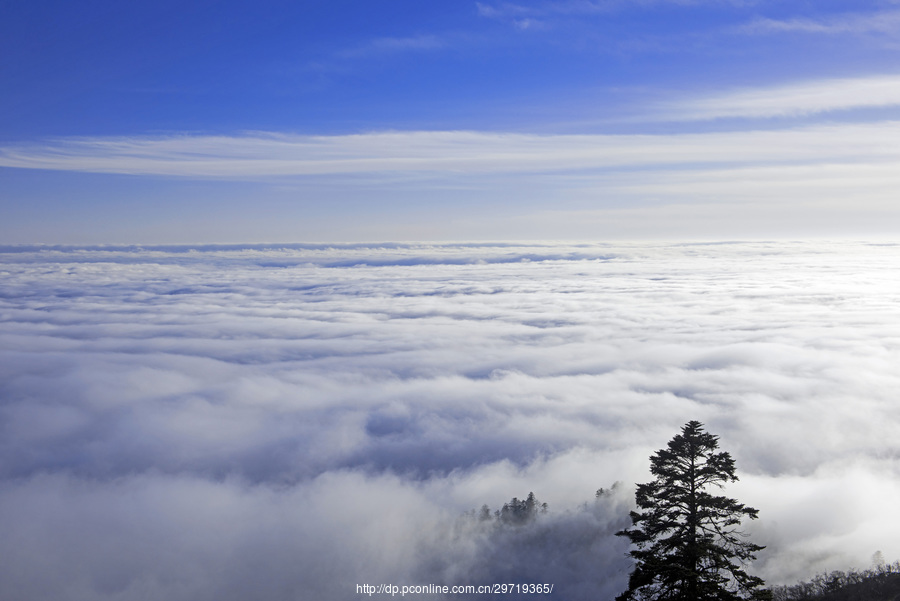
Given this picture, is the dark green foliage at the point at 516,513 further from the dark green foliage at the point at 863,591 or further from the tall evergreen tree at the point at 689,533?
the tall evergreen tree at the point at 689,533

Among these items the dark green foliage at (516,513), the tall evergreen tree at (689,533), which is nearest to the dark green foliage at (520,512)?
the dark green foliage at (516,513)

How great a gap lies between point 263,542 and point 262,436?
63679 mm

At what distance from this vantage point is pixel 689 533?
14656mm

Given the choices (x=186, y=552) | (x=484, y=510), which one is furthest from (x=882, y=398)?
(x=186, y=552)

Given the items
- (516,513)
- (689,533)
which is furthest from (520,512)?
(689,533)

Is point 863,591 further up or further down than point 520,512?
further up

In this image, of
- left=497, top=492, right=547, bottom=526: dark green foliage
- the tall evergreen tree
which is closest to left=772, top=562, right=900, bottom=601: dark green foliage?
the tall evergreen tree

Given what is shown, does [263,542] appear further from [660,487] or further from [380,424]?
[660,487]

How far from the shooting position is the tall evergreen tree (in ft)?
45.8

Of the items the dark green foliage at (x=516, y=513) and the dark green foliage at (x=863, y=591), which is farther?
the dark green foliage at (x=516, y=513)

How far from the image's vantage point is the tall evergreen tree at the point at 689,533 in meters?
14.0

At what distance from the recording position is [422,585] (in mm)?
71750

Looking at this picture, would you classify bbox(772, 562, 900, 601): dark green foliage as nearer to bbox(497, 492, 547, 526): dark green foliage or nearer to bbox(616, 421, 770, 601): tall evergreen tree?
bbox(616, 421, 770, 601): tall evergreen tree

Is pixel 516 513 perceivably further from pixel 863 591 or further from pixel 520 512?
pixel 863 591
